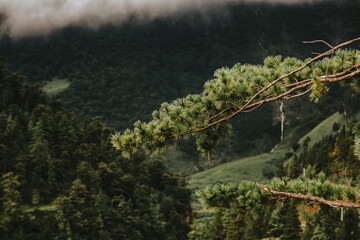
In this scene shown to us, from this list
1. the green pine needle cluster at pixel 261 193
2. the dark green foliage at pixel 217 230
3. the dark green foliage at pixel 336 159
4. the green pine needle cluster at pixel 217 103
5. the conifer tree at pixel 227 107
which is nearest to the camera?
the green pine needle cluster at pixel 261 193

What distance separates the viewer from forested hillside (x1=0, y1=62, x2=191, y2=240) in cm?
3672

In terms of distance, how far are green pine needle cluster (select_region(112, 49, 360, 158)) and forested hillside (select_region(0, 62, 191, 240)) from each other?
1260 inches

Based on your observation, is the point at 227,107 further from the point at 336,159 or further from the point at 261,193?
the point at 336,159

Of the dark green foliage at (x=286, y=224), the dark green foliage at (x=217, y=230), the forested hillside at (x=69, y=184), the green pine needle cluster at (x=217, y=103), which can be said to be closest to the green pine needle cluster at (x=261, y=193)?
the green pine needle cluster at (x=217, y=103)

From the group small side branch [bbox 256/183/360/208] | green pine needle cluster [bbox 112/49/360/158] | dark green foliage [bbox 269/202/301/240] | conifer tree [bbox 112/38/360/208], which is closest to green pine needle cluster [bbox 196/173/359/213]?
conifer tree [bbox 112/38/360/208]

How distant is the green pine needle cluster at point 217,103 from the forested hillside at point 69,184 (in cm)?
3201

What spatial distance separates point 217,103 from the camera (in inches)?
259

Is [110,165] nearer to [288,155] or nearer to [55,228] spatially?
[55,228]

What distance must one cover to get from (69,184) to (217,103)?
40.7 m

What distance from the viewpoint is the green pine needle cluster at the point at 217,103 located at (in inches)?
259

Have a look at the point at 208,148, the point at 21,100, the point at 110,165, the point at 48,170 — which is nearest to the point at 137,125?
the point at 208,148

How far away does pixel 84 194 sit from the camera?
133 ft

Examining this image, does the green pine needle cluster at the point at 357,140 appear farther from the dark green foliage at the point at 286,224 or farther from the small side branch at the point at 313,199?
the dark green foliage at the point at 286,224

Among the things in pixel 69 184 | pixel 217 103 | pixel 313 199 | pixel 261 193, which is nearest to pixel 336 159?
pixel 69 184
